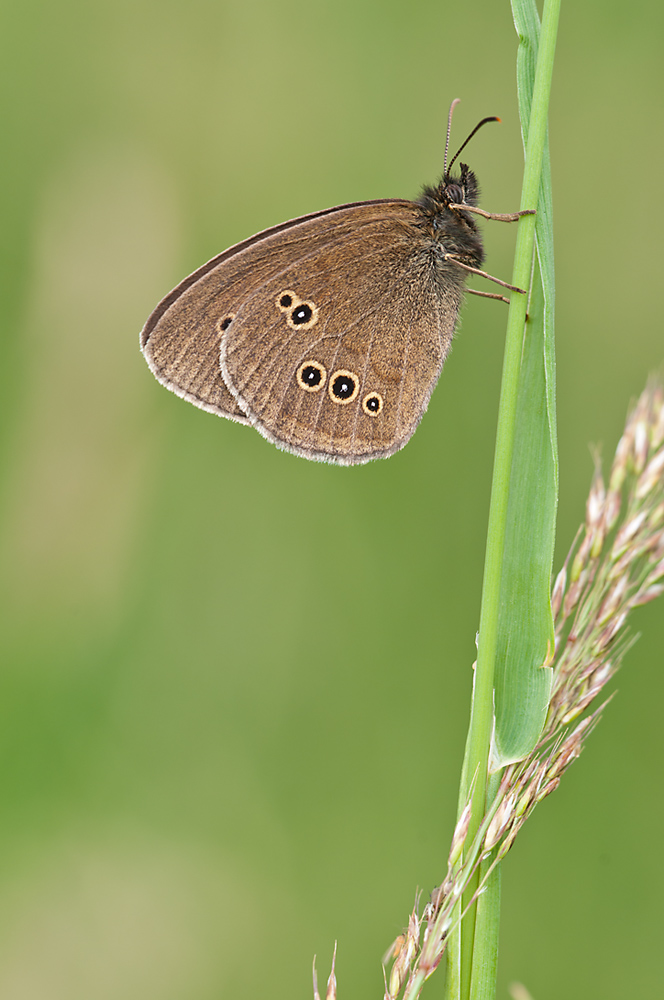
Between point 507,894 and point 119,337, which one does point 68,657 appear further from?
point 507,894

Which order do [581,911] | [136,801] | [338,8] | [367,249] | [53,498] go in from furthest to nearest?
[338,8], [53,498], [136,801], [581,911], [367,249]

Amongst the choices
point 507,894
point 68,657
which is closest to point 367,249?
point 68,657

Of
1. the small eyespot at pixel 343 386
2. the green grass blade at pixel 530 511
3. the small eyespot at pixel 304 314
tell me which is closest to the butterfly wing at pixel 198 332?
the small eyespot at pixel 304 314

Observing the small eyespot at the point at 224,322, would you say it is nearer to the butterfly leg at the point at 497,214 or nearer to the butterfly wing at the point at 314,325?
the butterfly wing at the point at 314,325

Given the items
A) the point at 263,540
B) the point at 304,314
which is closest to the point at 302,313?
the point at 304,314

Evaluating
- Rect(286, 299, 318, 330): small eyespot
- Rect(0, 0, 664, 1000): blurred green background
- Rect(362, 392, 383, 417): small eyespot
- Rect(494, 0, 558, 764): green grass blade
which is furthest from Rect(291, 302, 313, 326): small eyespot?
Rect(0, 0, 664, 1000): blurred green background

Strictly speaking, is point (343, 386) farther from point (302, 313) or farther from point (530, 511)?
point (530, 511)
